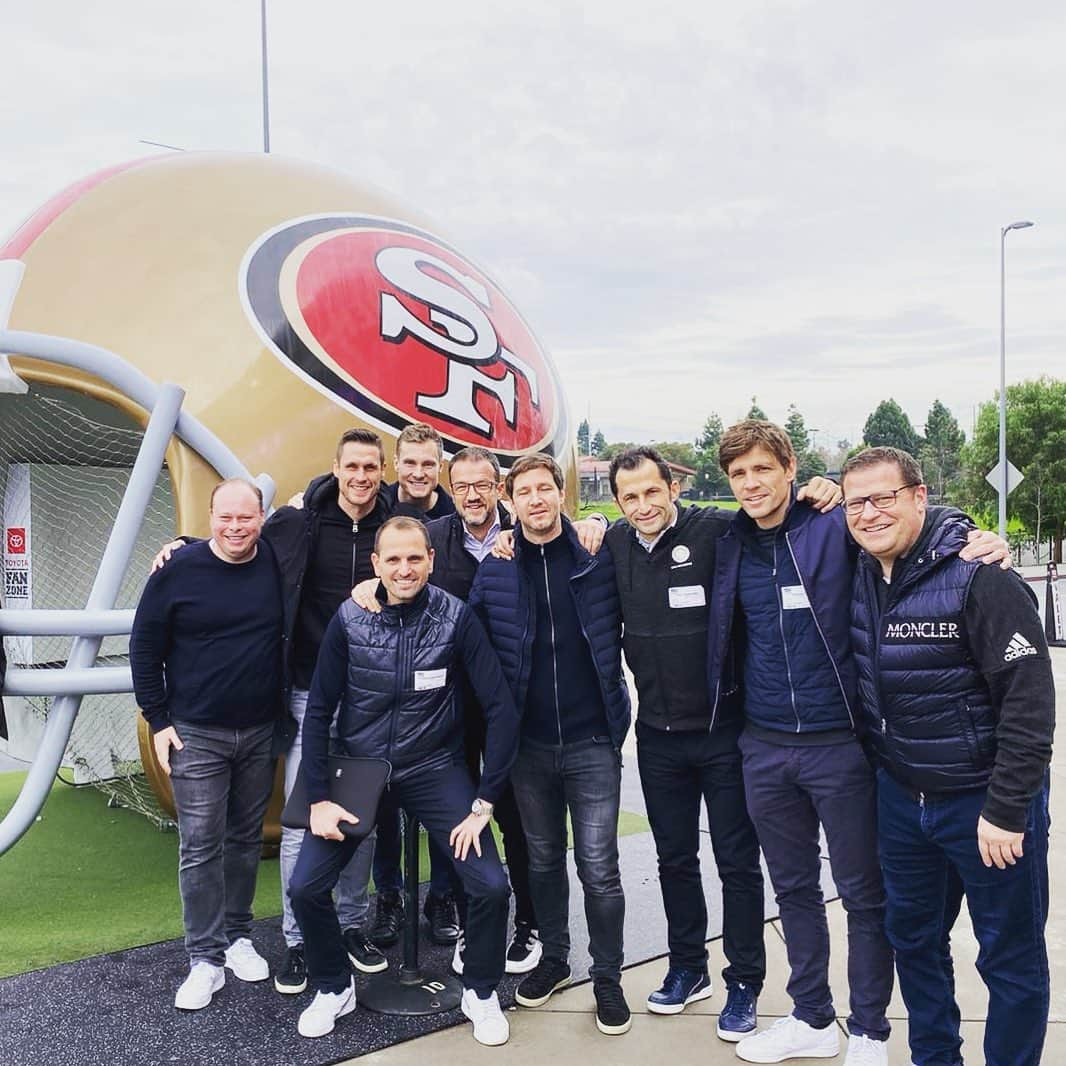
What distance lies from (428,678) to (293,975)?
1.22 metres

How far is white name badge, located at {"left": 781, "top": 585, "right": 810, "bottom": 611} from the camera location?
2973 millimetres

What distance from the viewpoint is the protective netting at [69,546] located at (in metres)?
5.25

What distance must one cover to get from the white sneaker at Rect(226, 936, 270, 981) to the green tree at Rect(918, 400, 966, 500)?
5530 centimetres

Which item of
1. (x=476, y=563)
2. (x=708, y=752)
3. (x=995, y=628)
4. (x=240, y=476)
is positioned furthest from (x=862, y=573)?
(x=240, y=476)

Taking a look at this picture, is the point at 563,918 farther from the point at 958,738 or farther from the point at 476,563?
the point at 958,738

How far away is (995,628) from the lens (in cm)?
251

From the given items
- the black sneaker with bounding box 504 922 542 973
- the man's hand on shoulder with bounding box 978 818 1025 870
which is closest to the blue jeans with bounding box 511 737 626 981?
the black sneaker with bounding box 504 922 542 973

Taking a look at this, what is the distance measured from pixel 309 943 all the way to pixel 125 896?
161cm

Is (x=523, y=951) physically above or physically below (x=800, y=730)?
below

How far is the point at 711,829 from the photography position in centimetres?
329

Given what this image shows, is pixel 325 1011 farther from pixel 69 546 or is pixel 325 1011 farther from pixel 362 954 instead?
pixel 69 546

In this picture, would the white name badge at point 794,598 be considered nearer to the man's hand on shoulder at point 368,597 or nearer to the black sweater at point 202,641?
the man's hand on shoulder at point 368,597

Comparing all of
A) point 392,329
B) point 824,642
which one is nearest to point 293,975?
point 824,642

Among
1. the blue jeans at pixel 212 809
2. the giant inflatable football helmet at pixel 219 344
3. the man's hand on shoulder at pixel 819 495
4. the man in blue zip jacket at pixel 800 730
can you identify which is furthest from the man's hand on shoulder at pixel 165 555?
the man's hand on shoulder at pixel 819 495
